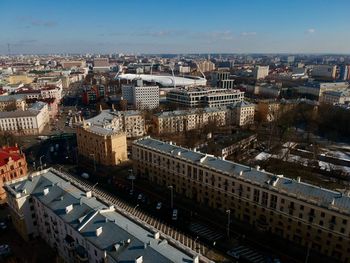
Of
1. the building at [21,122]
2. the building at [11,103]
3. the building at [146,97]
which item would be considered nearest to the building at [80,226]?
the building at [21,122]

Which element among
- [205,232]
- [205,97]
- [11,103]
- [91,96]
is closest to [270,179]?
[205,232]

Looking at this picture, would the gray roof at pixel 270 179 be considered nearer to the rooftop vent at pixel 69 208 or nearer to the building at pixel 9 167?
the rooftop vent at pixel 69 208

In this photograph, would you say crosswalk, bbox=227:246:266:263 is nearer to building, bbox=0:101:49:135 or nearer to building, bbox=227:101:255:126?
building, bbox=227:101:255:126

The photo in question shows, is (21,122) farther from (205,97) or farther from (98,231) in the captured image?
(98,231)

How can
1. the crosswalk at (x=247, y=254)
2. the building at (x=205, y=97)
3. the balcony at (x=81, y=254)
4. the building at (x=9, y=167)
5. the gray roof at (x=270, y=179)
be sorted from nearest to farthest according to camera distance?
the balcony at (x=81, y=254), the crosswalk at (x=247, y=254), the gray roof at (x=270, y=179), the building at (x=9, y=167), the building at (x=205, y=97)

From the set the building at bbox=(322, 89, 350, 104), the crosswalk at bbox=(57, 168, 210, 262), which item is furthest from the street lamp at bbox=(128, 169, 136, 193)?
the building at bbox=(322, 89, 350, 104)

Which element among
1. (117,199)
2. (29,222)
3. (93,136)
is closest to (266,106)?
(93,136)

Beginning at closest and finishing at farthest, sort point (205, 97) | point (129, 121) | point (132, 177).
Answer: point (132, 177), point (129, 121), point (205, 97)
